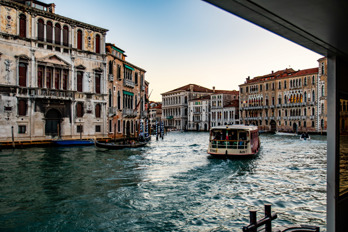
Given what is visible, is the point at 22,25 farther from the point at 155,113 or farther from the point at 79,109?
the point at 155,113

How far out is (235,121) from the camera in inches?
2297

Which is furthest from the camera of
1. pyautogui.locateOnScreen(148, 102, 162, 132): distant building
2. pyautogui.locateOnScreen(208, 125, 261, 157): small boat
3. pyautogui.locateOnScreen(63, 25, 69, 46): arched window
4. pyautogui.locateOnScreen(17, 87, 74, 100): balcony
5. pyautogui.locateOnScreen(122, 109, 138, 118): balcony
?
pyautogui.locateOnScreen(148, 102, 162, 132): distant building

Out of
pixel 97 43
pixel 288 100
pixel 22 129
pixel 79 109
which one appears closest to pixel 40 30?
pixel 97 43

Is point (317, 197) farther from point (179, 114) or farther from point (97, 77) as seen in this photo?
point (179, 114)

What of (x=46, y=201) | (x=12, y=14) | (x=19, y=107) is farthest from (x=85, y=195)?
(x=12, y=14)

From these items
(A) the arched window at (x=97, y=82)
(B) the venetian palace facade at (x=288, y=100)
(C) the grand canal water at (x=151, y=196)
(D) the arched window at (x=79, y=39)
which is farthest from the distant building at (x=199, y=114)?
(C) the grand canal water at (x=151, y=196)

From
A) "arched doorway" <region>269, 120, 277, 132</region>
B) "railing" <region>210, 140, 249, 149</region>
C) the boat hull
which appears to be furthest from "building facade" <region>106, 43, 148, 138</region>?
"arched doorway" <region>269, 120, 277, 132</region>

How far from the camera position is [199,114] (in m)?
66.3

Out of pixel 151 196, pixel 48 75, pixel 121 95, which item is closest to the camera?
pixel 151 196

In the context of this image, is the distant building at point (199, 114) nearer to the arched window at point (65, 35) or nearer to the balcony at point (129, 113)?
the balcony at point (129, 113)

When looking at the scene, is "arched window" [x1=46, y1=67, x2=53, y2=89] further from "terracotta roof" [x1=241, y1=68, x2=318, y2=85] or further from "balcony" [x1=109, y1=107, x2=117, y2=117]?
"terracotta roof" [x1=241, y1=68, x2=318, y2=85]

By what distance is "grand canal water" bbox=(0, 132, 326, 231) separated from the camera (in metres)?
6.20

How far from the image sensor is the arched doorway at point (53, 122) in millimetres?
21531

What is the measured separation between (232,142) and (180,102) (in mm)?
54857
